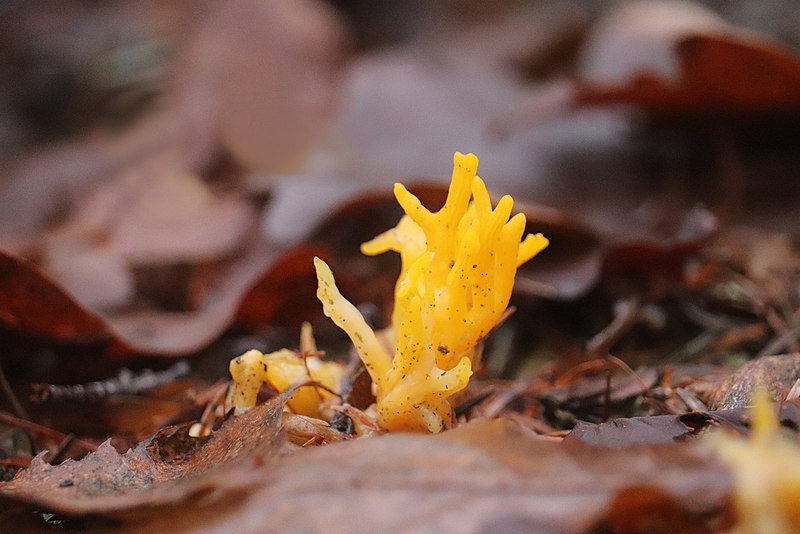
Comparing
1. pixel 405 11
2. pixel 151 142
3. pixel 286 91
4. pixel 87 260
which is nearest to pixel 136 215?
pixel 87 260

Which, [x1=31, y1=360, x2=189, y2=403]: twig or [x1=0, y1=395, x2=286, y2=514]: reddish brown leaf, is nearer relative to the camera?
[x1=0, y1=395, x2=286, y2=514]: reddish brown leaf

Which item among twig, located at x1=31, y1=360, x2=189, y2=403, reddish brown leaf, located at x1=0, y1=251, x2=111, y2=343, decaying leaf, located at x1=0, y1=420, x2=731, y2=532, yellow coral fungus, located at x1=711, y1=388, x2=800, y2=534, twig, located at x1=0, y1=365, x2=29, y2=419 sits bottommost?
twig, located at x1=31, y1=360, x2=189, y2=403

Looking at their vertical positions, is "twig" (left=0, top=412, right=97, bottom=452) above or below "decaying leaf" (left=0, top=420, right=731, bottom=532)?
below

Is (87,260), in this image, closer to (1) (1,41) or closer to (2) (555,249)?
(2) (555,249)

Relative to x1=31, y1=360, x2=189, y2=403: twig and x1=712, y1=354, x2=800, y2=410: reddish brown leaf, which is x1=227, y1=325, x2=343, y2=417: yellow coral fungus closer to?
x1=31, y1=360, x2=189, y2=403: twig

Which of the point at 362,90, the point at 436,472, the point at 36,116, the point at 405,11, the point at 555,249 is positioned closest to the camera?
the point at 436,472

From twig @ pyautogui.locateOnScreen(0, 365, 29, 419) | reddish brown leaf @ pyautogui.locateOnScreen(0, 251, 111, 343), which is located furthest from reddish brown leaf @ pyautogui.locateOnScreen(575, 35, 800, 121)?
twig @ pyautogui.locateOnScreen(0, 365, 29, 419)
